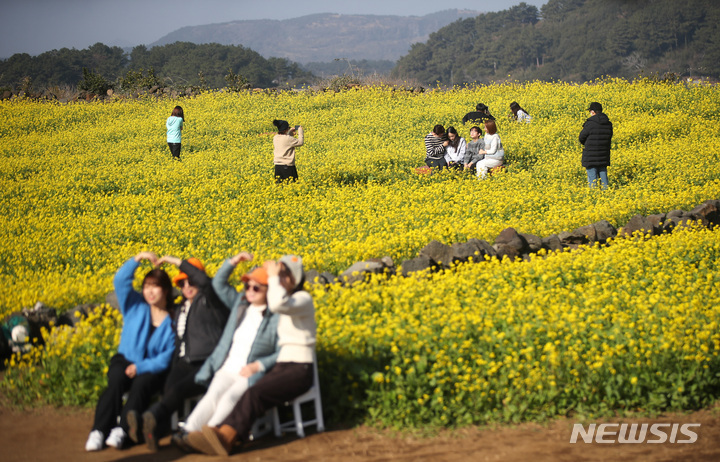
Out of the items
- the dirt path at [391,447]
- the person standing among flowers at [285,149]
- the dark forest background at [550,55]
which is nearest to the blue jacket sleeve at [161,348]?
the dirt path at [391,447]

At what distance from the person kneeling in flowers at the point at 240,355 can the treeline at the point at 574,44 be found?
6235 centimetres

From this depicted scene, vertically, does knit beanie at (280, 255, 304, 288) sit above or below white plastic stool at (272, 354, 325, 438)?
above

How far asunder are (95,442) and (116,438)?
5.5 inches

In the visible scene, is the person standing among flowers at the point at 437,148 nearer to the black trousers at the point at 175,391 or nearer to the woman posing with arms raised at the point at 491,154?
the woman posing with arms raised at the point at 491,154

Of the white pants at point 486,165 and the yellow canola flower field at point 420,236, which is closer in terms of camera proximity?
the yellow canola flower field at point 420,236

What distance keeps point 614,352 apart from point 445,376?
1.42 metres

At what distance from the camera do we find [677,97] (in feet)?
78.5

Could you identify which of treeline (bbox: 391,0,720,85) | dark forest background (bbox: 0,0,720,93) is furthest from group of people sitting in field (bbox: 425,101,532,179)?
dark forest background (bbox: 0,0,720,93)

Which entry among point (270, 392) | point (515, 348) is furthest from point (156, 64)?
point (270, 392)

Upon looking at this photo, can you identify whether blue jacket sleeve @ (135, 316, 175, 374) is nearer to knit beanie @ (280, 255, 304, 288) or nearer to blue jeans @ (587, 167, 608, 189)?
knit beanie @ (280, 255, 304, 288)

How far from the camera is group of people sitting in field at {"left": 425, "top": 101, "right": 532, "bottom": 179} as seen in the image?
14242mm

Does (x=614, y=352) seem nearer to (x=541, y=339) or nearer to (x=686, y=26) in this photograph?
(x=541, y=339)

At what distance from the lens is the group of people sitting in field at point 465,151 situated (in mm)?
14242

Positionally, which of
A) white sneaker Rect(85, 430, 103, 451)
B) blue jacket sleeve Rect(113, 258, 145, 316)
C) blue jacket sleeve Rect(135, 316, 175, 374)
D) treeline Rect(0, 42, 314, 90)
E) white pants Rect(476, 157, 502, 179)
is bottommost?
white sneaker Rect(85, 430, 103, 451)
